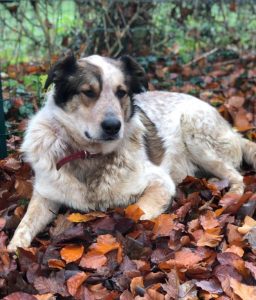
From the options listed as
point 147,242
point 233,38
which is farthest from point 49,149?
point 233,38

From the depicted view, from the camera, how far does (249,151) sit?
5352 millimetres

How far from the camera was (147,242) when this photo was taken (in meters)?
3.72

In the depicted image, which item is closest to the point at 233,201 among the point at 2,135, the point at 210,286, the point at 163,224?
the point at 163,224

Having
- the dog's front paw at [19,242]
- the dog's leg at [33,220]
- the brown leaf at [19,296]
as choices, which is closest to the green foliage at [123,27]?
the dog's leg at [33,220]

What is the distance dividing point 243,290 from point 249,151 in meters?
2.36

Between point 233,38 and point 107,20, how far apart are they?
2.69 meters

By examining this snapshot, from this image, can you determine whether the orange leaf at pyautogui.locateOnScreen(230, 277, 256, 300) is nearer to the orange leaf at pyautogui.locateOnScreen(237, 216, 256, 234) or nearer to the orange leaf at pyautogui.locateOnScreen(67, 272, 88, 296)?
the orange leaf at pyautogui.locateOnScreen(237, 216, 256, 234)

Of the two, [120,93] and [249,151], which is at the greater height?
[120,93]

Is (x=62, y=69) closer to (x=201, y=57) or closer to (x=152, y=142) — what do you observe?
(x=152, y=142)

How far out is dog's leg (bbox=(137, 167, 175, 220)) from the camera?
13.6 feet

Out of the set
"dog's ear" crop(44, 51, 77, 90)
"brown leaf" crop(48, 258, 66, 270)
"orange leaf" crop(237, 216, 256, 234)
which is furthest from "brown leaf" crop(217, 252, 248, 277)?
"dog's ear" crop(44, 51, 77, 90)

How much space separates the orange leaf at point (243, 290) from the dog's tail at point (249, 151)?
226 cm

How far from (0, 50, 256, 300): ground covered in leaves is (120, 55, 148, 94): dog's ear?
101cm

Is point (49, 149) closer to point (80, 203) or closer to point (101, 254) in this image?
point (80, 203)
